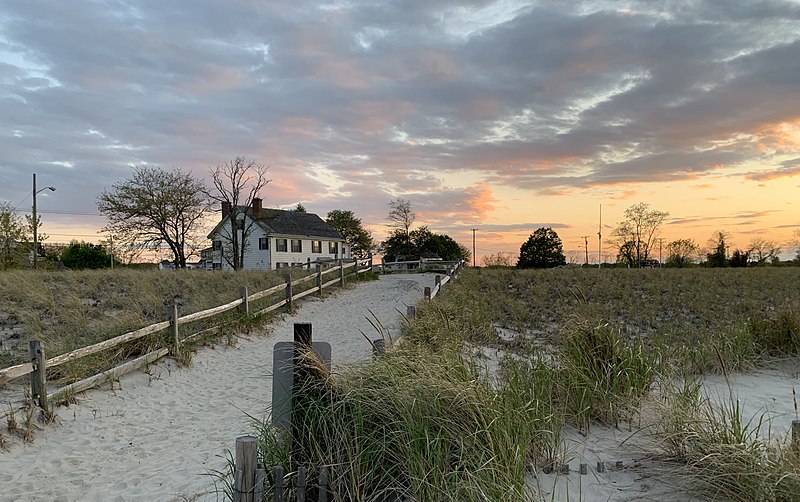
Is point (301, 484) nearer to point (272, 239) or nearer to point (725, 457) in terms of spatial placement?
point (725, 457)

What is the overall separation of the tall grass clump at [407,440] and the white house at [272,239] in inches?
1723

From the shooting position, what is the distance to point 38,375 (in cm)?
698

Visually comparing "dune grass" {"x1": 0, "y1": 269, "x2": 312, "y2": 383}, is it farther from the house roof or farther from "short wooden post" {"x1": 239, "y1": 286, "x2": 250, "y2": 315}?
the house roof

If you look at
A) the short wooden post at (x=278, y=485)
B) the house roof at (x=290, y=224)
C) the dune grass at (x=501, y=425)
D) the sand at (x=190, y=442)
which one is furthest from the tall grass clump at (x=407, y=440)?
the house roof at (x=290, y=224)

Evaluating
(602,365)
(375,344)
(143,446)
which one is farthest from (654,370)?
(143,446)

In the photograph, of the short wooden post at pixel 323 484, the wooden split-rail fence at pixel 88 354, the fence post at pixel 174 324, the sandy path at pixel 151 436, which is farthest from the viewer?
the fence post at pixel 174 324

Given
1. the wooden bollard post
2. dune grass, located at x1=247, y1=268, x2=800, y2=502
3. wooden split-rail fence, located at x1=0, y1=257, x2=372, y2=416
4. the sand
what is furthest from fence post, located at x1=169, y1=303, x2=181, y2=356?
the wooden bollard post

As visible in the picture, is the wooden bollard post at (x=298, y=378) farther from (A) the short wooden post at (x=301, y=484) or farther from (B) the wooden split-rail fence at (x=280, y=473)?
(A) the short wooden post at (x=301, y=484)

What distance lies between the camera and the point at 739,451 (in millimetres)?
3625

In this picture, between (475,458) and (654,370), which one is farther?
(654,370)

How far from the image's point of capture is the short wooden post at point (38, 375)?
695cm

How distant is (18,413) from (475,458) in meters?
6.59

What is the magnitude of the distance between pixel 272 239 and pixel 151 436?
43596mm

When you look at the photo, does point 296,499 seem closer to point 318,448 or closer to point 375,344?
point 318,448
